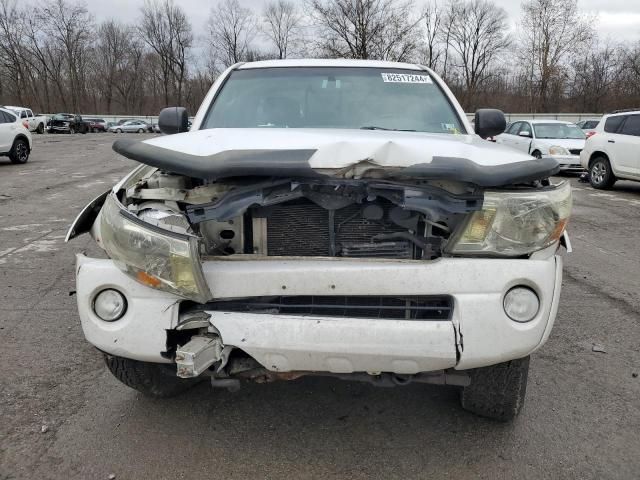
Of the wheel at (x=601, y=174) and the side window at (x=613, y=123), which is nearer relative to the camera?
the side window at (x=613, y=123)

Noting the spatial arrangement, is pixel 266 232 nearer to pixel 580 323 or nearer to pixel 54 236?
pixel 580 323

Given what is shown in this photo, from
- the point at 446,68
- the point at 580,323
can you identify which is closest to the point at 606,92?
the point at 446,68

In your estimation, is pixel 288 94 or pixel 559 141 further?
pixel 559 141

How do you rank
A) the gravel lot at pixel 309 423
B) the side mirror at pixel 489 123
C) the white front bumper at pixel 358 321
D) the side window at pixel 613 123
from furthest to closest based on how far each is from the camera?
1. the side window at pixel 613 123
2. the side mirror at pixel 489 123
3. the gravel lot at pixel 309 423
4. the white front bumper at pixel 358 321

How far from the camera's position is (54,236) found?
7.03 meters

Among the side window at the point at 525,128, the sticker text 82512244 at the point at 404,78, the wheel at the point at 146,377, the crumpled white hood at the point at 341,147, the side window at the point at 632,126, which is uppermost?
the sticker text 82512244 at the point at 404,78

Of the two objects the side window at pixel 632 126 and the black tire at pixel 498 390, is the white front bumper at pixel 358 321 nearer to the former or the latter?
the black tire at pixel 498 390

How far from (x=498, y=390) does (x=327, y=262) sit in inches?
42.4

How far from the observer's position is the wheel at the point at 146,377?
8.82 feet

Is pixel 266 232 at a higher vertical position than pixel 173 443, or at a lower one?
higher

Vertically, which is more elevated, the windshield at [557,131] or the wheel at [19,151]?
the windshield at [557,131]

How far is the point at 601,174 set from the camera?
1271cm

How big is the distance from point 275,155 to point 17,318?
119 inches

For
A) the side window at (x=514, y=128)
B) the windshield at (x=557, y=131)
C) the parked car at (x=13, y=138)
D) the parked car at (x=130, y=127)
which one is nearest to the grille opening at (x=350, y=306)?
the windshield at (x=557, y=131)
